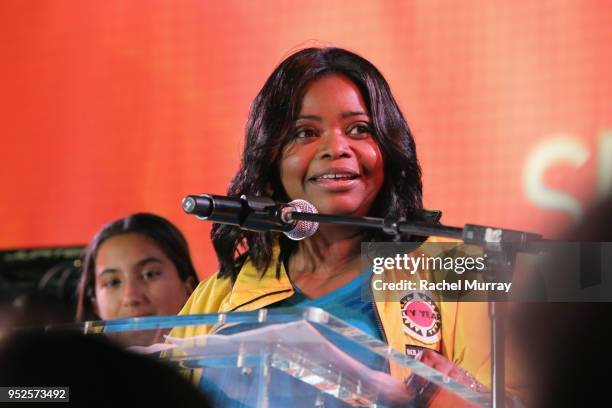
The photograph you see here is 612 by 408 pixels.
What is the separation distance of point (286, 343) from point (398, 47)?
2260 mm

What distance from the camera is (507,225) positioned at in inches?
140

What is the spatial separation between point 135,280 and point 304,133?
1.09m

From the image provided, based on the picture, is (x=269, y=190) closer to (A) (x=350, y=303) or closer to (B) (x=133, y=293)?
(A) (x=350, y=303)

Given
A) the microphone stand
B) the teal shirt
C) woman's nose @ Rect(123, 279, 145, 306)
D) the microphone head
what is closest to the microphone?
the microphone head

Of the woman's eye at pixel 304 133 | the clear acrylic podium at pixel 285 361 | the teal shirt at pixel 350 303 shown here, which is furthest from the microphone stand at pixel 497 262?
the woman's eye at pixel 304 133

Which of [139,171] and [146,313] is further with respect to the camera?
[139,171]

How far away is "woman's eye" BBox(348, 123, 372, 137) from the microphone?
1.93 ft

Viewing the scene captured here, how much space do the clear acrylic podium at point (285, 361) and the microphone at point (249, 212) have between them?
186 millimetres

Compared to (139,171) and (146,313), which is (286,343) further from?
(139,171)

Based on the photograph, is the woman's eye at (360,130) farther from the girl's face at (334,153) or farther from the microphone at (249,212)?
the microphone at (249,212)

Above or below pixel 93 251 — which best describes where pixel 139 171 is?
above

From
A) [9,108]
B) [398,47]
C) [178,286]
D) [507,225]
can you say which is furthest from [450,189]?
[9,108]

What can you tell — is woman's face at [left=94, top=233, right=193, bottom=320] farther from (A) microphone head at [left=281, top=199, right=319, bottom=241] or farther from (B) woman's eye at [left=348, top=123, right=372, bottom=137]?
(A) microphone head at [left=281, top=199, right=319, bottom=241]

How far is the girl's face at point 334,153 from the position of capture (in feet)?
8.13
